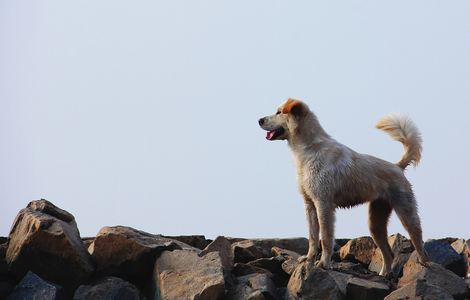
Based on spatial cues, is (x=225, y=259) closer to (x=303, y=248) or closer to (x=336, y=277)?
(x=336, y=277)

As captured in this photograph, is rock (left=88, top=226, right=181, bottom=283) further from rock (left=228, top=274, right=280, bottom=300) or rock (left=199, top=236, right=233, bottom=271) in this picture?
rock (left=228, top=274, right=280, bottom=300)

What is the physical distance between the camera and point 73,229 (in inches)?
409

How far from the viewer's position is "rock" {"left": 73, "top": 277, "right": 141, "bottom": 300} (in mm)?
9201

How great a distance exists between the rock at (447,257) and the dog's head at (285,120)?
293 centimetres

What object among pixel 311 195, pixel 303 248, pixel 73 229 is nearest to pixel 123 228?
pixel 73 229

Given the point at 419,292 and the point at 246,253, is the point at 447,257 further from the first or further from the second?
the point at 246,253

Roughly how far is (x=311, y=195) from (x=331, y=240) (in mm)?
714

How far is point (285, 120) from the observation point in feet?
34.3

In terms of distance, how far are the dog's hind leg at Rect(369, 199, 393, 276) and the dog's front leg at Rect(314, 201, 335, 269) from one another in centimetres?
117

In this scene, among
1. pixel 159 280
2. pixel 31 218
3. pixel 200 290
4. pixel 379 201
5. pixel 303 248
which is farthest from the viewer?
pixel 303 248

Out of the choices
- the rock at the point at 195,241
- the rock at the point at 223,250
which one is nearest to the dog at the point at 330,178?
the rock at the point at 223,250

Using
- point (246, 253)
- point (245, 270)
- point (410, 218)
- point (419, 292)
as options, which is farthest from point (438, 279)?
point (246, 253)

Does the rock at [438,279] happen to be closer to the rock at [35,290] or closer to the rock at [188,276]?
the rock at [188,276]

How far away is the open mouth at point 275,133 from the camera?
1053cm
